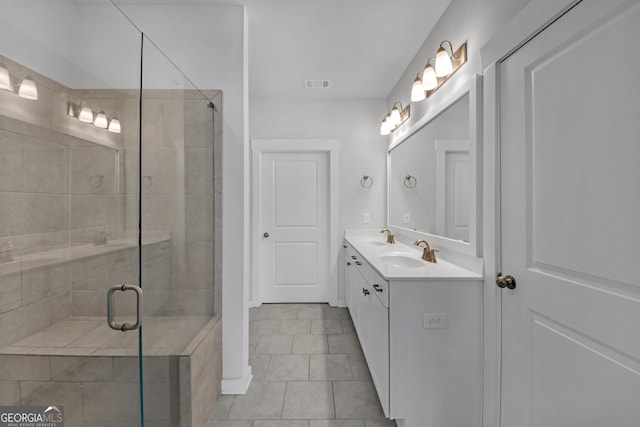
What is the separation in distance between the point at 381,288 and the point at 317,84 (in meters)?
2.44

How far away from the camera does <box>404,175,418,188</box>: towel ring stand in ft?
8.99

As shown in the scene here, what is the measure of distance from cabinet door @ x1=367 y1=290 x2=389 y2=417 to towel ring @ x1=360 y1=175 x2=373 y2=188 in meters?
1.99

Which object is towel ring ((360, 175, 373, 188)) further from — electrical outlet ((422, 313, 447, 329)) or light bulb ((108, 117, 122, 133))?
light bulb ((108, 117, 122, 133))

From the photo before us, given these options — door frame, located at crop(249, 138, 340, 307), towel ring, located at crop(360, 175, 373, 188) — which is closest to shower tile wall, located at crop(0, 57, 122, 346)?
door frame, located at crop(249, 138, 340, 307)

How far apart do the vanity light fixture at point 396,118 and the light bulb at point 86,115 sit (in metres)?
2.52

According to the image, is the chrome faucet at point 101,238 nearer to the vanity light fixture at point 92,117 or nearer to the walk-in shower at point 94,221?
the walk-in shower at point 94,221

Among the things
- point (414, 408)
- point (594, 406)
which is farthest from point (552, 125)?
point (414, 408)

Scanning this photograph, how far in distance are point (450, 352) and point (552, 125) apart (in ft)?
3.81

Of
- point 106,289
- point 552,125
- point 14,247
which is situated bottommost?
point 106,289

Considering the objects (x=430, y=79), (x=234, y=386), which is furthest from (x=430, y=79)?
(x=234, y=386)

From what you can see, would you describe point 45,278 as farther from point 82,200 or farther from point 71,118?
point 71,118

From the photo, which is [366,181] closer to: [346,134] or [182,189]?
[346,134]

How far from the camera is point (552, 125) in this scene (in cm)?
112

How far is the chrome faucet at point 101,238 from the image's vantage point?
1.17 meters
